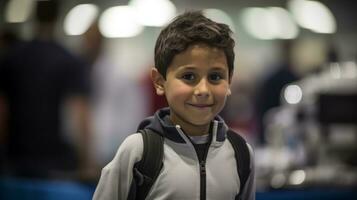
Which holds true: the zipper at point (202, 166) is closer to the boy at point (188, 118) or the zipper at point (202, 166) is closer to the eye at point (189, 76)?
the boy at point (188, 118)

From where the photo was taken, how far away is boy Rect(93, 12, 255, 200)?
1396 millimetres

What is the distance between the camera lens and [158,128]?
1.45 meters

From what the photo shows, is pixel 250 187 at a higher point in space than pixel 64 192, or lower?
higher

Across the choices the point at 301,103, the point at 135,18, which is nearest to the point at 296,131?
the point at 301,103

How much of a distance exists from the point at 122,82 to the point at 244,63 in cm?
603

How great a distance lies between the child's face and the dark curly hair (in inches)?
0.4

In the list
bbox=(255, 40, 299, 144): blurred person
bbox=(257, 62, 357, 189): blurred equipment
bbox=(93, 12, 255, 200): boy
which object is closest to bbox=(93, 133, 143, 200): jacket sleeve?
bbox=(93, 12, 255, 200): boy

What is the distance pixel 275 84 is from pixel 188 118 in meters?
4.37

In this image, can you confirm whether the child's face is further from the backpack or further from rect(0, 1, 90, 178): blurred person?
rect(0, 1, 90, 178): blurred person

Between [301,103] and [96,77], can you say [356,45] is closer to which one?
[301,103]

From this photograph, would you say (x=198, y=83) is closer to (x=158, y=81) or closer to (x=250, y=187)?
(x=158, y=81)

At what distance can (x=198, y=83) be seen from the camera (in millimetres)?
1399

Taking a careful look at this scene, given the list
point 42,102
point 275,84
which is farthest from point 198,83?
point 275,84

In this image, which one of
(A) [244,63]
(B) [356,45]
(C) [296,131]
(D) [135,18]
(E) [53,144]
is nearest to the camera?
(E) [53,144]
